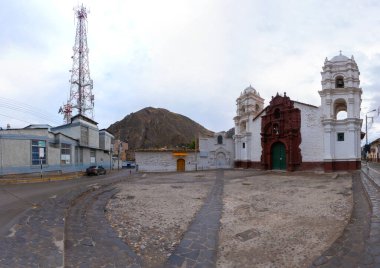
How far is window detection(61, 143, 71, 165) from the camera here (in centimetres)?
2967

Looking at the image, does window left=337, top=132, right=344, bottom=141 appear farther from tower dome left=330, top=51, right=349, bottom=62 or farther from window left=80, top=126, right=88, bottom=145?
window left=80, top=126, right=88, bottom=145

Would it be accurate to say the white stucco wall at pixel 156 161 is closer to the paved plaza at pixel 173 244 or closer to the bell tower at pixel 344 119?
the bell tower at pixel 344 119

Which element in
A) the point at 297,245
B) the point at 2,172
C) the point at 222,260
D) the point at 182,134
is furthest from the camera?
the point at 182,134

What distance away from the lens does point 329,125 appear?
83.1 ft

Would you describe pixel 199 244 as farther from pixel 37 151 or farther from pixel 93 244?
pixel 37 151

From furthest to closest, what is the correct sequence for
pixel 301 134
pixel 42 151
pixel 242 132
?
pixel 242 132, pixel 301 134, pixel 42 151

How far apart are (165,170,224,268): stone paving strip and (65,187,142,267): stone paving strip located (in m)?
0.91

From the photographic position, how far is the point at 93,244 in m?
6.62

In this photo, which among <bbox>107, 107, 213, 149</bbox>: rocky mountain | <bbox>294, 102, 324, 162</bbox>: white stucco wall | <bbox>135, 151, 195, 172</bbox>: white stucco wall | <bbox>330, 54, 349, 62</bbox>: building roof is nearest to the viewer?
<bbox>330, 54, 349, 62</bbox>: building roof

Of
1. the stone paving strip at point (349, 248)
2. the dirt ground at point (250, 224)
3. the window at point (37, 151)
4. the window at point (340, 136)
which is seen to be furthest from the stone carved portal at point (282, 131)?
the window at point (37, 151)

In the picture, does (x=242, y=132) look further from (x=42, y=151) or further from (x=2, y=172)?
(x=2, y=172)

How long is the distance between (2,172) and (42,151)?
11.7 feet

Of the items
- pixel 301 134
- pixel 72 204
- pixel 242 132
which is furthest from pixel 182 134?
pixel 72 204

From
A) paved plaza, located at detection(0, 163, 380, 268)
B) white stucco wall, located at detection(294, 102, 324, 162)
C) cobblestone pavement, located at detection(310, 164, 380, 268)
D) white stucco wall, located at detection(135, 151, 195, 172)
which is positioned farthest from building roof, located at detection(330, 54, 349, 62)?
cobblestone pavement, located at detection(310, 164, 380, 268)
